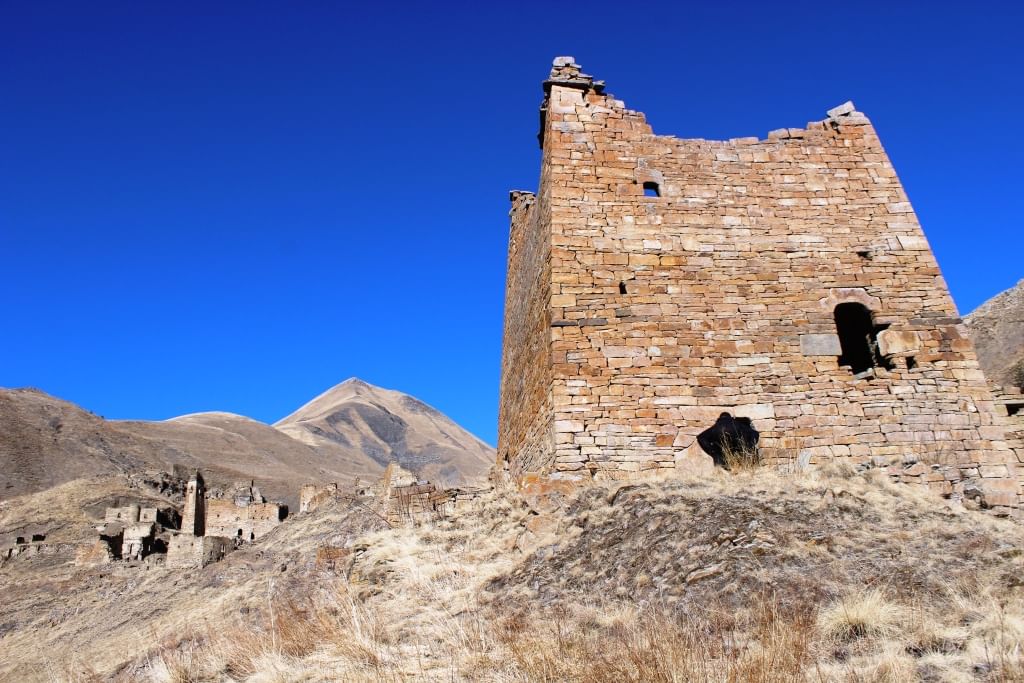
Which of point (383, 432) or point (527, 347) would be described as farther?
point (383, 432)

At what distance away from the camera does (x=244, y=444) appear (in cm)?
6769

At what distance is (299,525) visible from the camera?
2147 cm

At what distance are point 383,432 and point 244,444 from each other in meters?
27.8

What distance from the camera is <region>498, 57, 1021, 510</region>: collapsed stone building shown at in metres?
8.63

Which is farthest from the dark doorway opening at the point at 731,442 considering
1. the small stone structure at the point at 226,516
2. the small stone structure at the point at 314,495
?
the small stone structure at the point at 226,516

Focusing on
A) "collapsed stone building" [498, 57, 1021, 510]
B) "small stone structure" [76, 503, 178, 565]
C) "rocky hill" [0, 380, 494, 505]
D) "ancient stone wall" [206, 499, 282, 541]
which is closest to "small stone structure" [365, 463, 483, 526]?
"collapsed stone building" [498, 57, 1021, 510]

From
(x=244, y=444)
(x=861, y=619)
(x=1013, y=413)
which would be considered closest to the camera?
(x=861, y=619)

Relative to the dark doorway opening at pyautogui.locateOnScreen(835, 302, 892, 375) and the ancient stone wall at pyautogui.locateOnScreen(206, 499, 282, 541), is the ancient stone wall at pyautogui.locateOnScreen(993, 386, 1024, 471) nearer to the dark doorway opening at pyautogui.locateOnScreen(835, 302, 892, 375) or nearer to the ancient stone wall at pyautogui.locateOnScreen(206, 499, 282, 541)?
the dark doorway opening at pyautogui.locateOnScreen(835, 302, 892, 375)

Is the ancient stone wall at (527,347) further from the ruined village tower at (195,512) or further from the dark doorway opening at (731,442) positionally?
the ruined village tower at (195,512)

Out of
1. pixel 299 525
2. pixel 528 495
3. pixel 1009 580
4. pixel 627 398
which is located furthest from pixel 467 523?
pixel 299 525

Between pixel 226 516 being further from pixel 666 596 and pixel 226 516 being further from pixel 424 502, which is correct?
pixel 666 596

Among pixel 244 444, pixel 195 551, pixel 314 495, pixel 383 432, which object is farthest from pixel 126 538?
pixel 383 432

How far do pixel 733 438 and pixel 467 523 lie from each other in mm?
3634

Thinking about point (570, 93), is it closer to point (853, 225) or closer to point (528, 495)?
point (853, 225)
